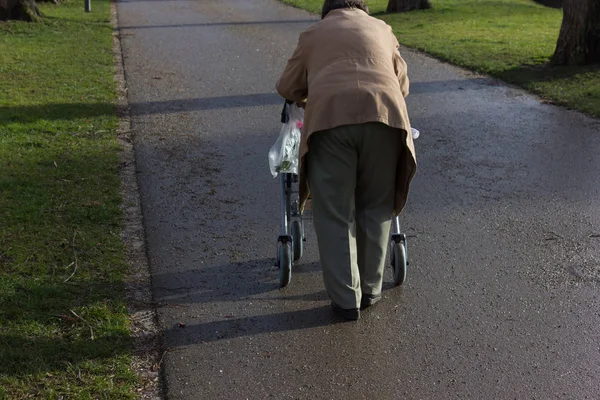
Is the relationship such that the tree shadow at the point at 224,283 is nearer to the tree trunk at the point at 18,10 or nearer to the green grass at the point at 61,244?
the green grass at the point at 61,244

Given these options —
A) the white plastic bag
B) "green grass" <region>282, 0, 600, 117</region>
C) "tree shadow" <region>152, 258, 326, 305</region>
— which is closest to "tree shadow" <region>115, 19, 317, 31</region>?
"green grass" <region>282, 0, 600, 117</region>

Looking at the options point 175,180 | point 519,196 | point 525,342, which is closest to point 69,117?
point 175,180

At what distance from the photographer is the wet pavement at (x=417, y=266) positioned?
4477 millimetres

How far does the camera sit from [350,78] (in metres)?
4.78

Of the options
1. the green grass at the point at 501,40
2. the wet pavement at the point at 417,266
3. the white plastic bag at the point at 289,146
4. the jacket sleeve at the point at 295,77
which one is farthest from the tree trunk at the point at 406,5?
the jacket sleeve at the point at 295,77

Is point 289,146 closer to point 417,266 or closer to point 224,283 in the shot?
point 224,283

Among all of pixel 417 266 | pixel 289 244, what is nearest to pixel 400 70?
pixel 289 244

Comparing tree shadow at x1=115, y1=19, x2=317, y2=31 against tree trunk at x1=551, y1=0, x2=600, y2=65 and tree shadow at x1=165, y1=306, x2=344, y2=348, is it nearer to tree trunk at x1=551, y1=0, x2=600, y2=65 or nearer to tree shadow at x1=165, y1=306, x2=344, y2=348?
tree trunk at x1=551, y1=0, x2=600, y2=65

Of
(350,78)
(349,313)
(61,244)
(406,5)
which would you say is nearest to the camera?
(350,78)

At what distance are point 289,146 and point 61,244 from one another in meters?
1.72

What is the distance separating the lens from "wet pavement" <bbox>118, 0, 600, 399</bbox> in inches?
176

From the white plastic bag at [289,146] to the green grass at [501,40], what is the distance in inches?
221

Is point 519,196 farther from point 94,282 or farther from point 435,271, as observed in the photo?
point 94,282

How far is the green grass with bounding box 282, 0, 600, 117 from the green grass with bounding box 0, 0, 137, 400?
17.7ft
